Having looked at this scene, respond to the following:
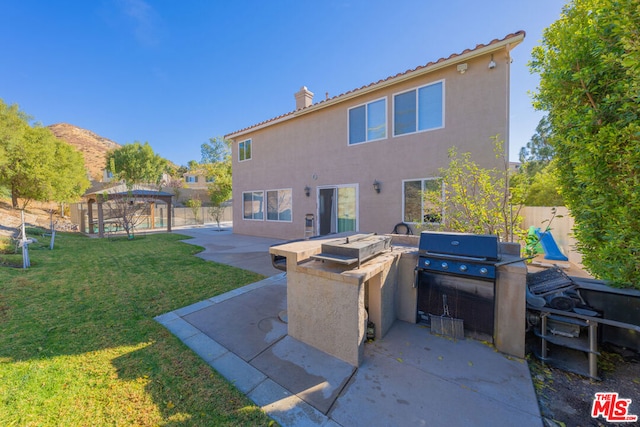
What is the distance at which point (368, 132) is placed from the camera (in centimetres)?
809

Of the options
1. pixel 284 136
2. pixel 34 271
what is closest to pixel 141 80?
pixel 284 136

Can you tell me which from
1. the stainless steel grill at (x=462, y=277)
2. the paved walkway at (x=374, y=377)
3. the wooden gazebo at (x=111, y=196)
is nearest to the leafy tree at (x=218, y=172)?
the wooden gazebo at (x=111, y=196)

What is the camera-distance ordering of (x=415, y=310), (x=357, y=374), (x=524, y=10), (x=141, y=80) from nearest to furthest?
(x=357, y=374) < (x=415, y=310) < (x=524, y=10) < (x=141, y=80)

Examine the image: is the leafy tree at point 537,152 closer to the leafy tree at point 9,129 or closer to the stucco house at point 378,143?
the stucco house at point 378,143

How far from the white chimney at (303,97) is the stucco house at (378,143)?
44 mm

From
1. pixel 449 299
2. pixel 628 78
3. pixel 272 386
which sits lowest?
pixel 272 386

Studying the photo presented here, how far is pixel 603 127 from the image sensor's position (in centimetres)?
250

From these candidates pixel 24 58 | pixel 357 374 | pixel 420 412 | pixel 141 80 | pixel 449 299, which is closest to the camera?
pixel 420 412

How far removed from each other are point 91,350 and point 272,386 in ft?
7.38

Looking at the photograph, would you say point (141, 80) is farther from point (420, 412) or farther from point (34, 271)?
point (420, 412)

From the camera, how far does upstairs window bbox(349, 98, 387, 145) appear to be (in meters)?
7.75

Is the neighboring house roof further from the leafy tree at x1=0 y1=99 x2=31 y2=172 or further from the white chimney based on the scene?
the leafy tree at x1=0 y1=99 x2=31 y2=172

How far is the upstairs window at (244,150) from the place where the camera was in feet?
40.3

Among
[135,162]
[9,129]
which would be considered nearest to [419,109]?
[9,129]
